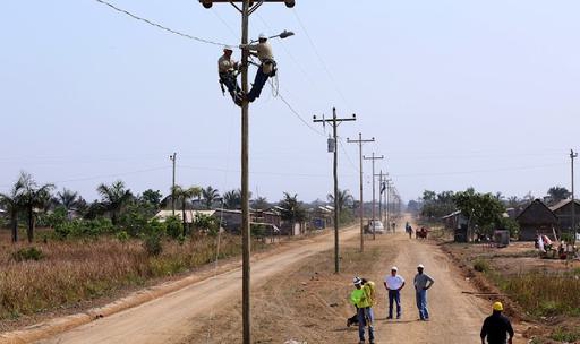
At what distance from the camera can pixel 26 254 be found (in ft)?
124

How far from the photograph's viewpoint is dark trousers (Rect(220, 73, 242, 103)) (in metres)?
14.6

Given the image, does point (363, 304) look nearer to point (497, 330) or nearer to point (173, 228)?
point (497, 330)

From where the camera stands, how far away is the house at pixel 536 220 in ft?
241

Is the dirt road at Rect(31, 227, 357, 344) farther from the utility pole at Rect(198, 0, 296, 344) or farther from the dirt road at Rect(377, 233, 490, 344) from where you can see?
the dirt road at Rect(377, 233, 490, 344)

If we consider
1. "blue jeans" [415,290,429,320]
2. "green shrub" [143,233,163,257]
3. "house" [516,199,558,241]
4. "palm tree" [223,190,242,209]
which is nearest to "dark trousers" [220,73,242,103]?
"blue jeans" [415,290,429,320]

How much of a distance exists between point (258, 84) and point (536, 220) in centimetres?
6476

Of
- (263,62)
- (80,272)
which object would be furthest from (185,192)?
(263,62)

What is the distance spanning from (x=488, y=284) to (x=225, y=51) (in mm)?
20916

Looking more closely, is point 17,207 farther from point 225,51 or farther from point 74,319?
point 225,51

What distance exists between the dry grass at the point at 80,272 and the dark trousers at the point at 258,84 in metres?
11.6

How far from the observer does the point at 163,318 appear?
22922 millimetres

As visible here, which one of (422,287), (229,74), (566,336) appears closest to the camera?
(229,74)

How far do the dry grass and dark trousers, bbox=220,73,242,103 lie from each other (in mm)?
11417

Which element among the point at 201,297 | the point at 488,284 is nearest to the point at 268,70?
the point at 201,297
